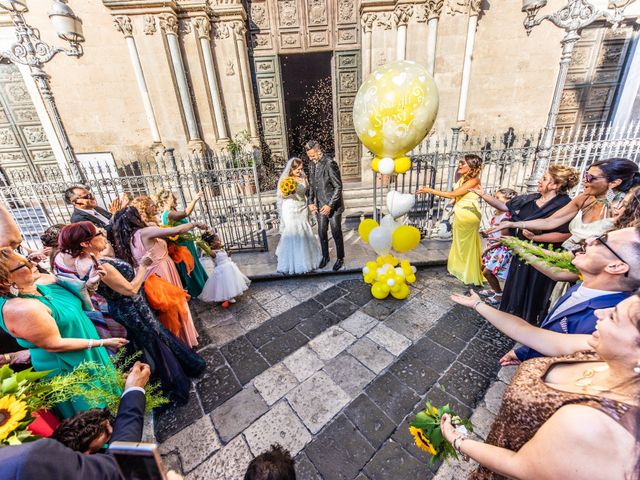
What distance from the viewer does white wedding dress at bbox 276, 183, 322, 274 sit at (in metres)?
4.55

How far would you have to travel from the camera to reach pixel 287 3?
25.4ft

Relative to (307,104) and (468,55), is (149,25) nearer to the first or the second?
(307,104)

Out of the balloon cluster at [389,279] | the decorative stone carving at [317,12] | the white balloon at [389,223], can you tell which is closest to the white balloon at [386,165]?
the white balloon at [389,223]

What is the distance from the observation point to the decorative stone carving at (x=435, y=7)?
23.2 feet

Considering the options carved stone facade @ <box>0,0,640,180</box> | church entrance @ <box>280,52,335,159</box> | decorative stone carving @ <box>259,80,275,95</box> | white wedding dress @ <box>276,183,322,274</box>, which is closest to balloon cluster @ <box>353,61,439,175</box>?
white wedding dress @ <box>276,183,322,274</box>

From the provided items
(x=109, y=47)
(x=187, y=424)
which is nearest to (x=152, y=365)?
(x=187, y=424)

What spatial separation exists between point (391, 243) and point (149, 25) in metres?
8.49

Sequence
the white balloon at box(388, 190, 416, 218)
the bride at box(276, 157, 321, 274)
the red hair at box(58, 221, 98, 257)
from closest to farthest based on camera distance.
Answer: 1. the red hair at box(58, 221, 98, 257)
2. the white balloon at box(388, 190, 416, 218)
3. the bride at box(276, 157, 321, 274)

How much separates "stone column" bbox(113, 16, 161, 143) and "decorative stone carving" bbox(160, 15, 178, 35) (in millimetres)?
856

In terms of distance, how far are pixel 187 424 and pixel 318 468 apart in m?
1.28

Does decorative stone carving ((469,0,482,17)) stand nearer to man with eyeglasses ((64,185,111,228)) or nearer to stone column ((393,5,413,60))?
stone column ((393,5,413,60))

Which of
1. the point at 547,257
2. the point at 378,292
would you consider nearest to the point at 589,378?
the point at 547,257

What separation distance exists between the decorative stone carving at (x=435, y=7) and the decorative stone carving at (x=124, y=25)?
25.9 feet

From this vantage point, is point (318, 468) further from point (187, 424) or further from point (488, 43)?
point (488, 43)
